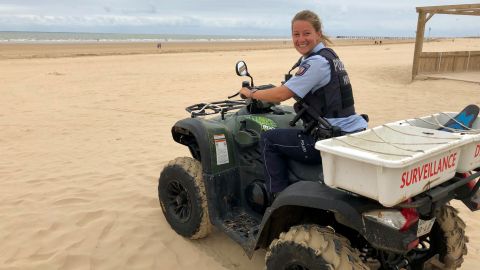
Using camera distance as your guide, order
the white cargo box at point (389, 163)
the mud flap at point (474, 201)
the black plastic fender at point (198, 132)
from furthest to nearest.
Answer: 1. the black plastic fender at point (198, 132)
2. the mud flap at point (474, 201)
3. the white cargo box at point (389, 163)

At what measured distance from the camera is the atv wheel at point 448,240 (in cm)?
284

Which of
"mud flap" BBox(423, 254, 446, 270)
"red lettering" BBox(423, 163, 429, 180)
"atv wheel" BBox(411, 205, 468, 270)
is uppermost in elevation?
"red lettering" BBox(423, 163, 429, 180)

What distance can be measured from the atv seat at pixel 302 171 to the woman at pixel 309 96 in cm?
4

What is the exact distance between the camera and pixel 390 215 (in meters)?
2.10

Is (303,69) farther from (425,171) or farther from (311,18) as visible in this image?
(425,171)

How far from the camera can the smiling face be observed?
2877mm

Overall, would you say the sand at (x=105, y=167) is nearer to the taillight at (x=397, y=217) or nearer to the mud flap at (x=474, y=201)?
the mud flap at (x=474, y=201)

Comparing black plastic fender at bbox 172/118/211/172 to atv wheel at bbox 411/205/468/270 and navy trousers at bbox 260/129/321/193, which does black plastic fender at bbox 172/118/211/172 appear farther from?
atv wheel at bbox 411/205/468/270

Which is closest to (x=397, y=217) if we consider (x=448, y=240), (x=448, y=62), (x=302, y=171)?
(x=302, y=171)

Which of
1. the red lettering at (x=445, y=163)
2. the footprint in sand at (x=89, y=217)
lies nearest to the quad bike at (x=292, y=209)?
the red lettering at (x=445, y=163)

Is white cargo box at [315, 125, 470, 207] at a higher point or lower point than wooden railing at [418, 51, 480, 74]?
higher

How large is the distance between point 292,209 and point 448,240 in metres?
1.11

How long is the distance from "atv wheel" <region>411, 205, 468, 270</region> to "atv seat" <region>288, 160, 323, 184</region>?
869 mm

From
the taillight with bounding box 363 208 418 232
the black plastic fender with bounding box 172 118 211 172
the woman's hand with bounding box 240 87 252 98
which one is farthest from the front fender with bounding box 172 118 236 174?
the taillight with bounding box 363 208 418 232
